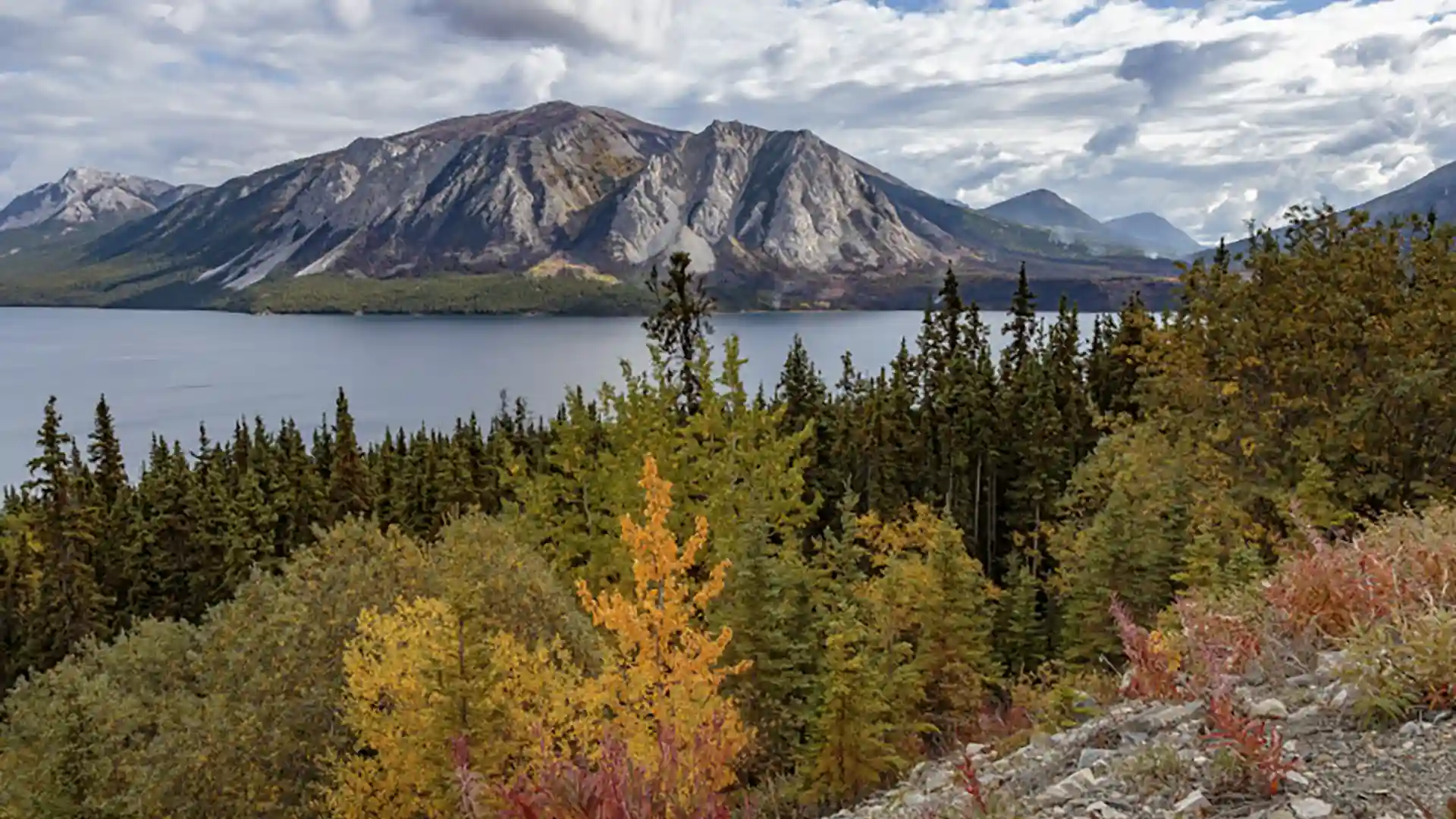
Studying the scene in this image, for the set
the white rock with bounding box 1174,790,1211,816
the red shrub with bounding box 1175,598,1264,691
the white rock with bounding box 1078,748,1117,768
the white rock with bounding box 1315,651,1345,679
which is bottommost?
the white rock with bounding box 1078,748,1117,768

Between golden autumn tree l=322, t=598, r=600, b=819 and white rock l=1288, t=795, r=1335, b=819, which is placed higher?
white rock l=1288, t=795, r=1335, b=819

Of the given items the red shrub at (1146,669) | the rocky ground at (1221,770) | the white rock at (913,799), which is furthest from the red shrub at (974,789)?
the red shrub at (1146,669)

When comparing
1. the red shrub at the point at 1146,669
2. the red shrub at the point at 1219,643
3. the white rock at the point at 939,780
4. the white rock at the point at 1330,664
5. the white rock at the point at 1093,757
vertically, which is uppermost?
the white rock at the point at 1330,664

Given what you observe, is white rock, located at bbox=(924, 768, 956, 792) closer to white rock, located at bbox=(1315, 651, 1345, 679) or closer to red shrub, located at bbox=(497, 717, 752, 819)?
red shrub, located at bbox=(497, 717, 752, 819)

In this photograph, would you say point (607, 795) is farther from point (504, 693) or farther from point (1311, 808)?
point (504, 693)

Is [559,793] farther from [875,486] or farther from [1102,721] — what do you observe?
[875,486]

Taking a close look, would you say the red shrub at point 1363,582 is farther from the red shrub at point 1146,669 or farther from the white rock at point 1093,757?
the white rock at point 1093,757

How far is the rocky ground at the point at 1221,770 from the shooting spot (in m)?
5.48

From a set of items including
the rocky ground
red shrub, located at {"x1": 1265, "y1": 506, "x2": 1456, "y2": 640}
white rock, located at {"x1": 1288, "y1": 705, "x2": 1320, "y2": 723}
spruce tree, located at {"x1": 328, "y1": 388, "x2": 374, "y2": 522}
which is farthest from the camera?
spruce tree, located at {"x1": 328, "y1": 388, "x2": 374, "y2": 522}

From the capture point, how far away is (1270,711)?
6.74 meters

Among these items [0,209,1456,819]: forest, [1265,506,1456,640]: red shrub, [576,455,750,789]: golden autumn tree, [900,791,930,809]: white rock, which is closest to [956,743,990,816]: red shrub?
[900,791,930,809]: white rock

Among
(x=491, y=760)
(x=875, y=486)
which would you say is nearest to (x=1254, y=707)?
(x=491, y=760)

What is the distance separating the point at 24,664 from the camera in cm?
5562

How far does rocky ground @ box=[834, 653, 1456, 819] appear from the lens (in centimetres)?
548
